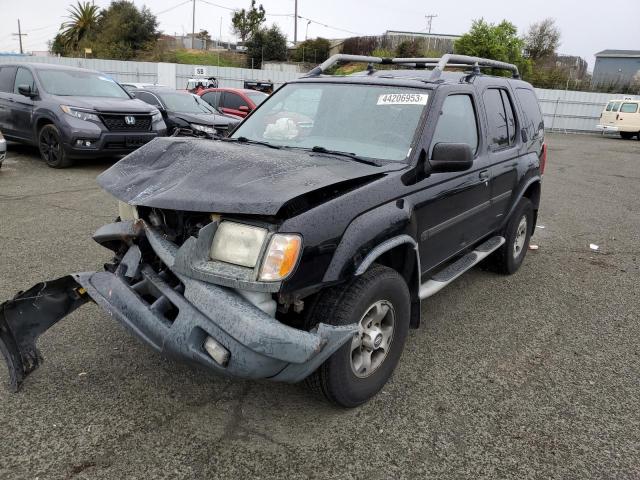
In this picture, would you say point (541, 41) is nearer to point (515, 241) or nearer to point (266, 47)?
point (266, 47)

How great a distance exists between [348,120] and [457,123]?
85cm

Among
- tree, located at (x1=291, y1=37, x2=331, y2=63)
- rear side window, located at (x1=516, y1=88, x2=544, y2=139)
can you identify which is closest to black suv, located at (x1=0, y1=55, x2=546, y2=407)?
rear side window, located at (x1=516, y1=88, x2=544, y2=139)

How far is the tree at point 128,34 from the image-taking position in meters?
51.1

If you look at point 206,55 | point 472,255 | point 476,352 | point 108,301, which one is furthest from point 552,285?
point 206,55

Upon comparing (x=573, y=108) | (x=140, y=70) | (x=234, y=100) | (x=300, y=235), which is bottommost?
(x=300, y=235)

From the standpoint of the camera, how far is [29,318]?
2.96m

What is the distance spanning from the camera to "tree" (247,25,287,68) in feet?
165

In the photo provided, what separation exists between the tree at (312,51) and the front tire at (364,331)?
164ft

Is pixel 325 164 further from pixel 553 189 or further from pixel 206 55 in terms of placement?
pixel 206 55

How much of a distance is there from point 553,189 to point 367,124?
8760 millimetres

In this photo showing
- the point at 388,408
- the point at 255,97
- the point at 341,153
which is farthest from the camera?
the point at 255,97

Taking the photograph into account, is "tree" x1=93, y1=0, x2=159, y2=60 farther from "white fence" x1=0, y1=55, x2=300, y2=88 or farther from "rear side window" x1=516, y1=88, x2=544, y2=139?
"rear side window" x1=516, y1=88, x2=544, y2=139

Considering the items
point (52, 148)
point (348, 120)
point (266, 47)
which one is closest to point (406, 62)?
point (348, 120)

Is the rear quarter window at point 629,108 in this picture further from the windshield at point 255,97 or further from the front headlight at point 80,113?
the front headlight at point 80,113
